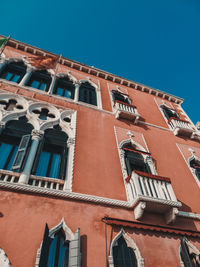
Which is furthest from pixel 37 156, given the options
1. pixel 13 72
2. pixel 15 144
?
pixel 13 72

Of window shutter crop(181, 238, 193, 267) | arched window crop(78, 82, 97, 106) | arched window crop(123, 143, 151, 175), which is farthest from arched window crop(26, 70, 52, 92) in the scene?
window shutter crop(181, 238, 193, 267)

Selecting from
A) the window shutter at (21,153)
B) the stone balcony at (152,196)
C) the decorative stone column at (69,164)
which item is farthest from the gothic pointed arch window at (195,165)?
the window shutter at (21,153)

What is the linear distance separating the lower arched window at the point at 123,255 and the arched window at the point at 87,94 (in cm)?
602

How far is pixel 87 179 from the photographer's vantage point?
5441mm

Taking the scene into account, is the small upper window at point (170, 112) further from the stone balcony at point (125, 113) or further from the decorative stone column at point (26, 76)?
the decorative stone column at point (26, 76)

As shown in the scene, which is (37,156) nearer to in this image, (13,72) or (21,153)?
(21,153)

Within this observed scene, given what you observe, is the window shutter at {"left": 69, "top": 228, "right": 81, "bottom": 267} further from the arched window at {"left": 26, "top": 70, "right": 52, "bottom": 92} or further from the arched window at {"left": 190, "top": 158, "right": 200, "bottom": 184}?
the arched window at {"left": 26, "top": 70, "right": 52, "bottom": 92}

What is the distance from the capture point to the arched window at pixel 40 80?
8.65 metres

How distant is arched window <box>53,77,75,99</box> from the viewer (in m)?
9.03

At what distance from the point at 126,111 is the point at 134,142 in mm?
1622

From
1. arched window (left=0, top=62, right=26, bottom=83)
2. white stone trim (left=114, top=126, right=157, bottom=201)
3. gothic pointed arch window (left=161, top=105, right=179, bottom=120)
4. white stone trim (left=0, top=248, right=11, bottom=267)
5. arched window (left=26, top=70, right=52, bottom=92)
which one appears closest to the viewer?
white stone trim (left=0, top=248, right=11, bottom=267)

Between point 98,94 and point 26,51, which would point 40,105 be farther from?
point 26,51

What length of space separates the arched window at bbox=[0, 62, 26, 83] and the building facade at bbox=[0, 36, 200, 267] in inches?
1.9

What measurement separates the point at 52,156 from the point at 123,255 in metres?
3.29
